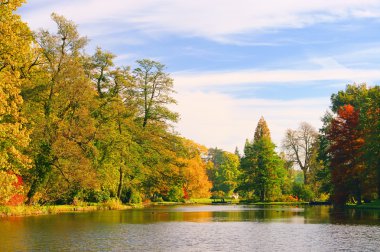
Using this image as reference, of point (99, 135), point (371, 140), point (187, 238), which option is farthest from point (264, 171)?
point (187, 238)

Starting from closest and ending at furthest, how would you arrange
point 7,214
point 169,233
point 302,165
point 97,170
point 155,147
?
point 169,233, point 7,214, point 97,170, point 155,147, point 302,165

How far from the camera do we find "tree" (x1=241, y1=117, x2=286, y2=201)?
3994 inches

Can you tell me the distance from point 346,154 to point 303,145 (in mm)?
41697

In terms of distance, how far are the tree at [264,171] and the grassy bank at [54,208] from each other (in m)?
38.5

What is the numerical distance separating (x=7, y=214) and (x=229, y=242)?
2669 centimetres

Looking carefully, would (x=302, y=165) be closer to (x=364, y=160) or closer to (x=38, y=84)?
(x=364, y=160)

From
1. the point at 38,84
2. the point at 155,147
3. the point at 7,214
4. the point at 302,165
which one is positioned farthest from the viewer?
the point at 302,165

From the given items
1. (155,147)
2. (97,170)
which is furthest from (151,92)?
(97,170)

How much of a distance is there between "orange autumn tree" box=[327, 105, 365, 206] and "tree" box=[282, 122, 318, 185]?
124 feet

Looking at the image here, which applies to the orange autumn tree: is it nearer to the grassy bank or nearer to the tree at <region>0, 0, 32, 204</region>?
the grassy bank

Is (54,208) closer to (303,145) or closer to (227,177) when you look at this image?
(303,145)

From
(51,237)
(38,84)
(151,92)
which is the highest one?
(151,92)

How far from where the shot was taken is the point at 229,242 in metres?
26.2

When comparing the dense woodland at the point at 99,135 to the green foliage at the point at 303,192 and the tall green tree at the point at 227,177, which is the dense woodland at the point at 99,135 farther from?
the tall green tree at the point at 227,177
